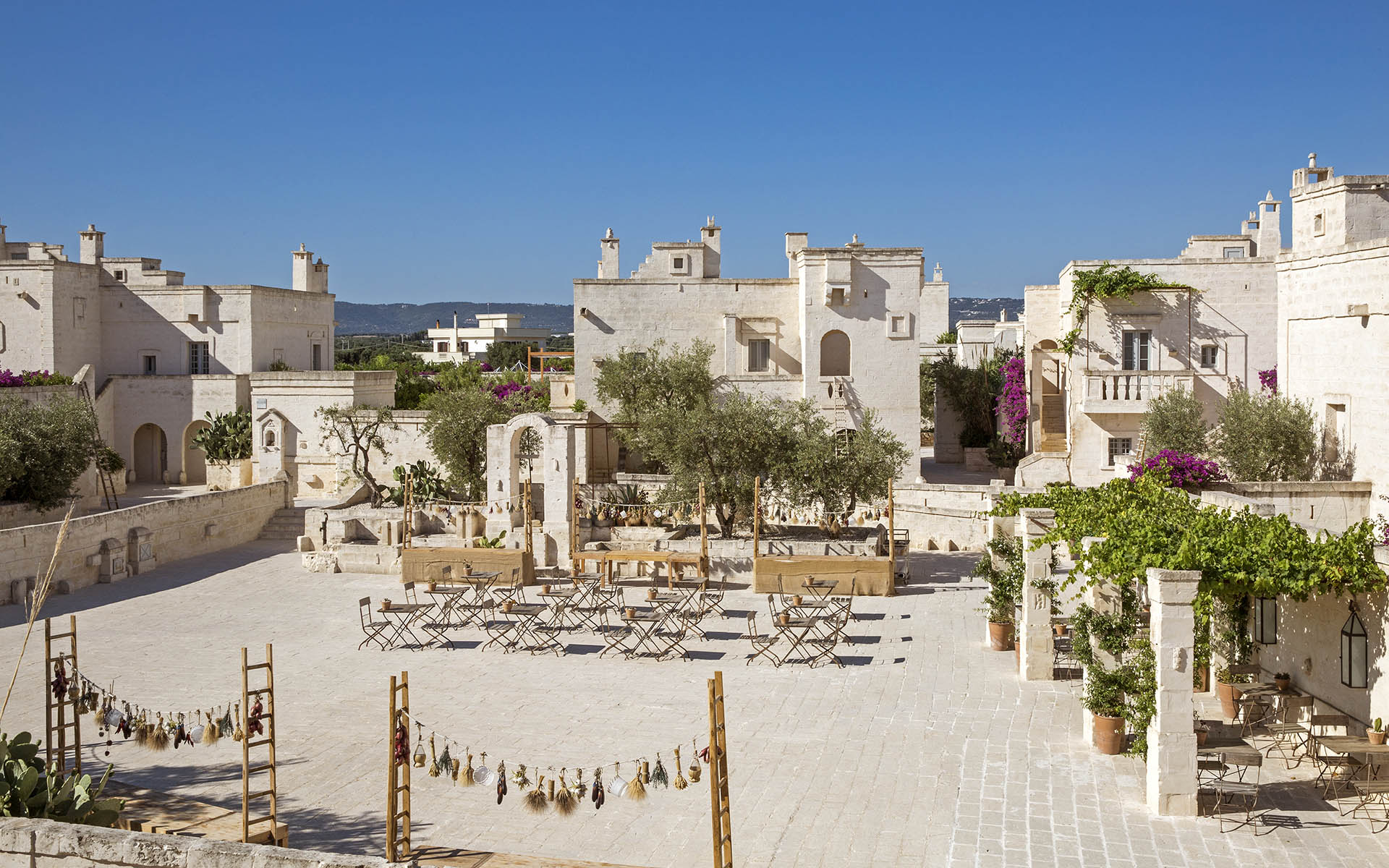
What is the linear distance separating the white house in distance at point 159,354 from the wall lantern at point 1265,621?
99.4 feet

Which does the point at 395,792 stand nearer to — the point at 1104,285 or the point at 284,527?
Answer: the point at 284,527

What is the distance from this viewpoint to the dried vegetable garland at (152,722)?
11.4 m

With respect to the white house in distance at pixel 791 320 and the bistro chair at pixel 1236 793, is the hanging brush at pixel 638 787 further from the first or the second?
the white house in distance at pixel 791 320

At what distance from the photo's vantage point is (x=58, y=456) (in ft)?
88.4

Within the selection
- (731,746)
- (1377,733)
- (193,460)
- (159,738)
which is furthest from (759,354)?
(1377,733)

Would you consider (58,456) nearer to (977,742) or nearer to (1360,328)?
(977,742)

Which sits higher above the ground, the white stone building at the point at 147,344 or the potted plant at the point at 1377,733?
the white stone building at the point at 147,344

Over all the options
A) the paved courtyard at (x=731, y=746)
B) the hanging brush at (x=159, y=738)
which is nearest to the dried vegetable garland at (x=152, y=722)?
the hanging brush at (x=159, y=738)

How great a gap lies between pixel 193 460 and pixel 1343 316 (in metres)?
36.2

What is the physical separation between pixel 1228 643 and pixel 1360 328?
11207 millimetres

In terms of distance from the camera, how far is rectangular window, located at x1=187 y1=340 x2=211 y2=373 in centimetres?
4147

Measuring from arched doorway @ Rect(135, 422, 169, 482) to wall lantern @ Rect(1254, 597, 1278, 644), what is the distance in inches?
1500

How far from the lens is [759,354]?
121ft

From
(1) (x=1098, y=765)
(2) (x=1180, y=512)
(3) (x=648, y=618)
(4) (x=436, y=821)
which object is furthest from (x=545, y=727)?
(2) (x=1180, y=512)
